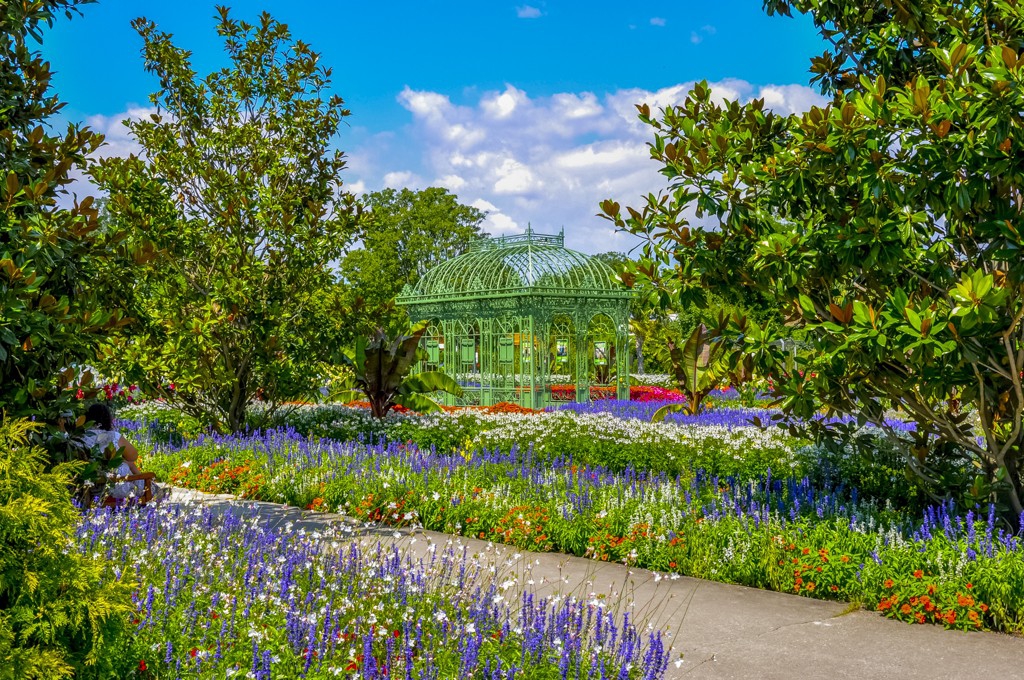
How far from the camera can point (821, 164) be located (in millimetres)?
5656

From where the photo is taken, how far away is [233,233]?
11969 millimetres

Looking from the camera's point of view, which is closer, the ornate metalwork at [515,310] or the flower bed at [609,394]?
the ornate metalwork at [515,310]

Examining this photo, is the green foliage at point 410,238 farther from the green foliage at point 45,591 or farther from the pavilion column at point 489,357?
the green foliage at point 45,591

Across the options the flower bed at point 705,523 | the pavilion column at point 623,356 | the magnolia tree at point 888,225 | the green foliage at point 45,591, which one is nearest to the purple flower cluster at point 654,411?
the pavilion column at point 623,356

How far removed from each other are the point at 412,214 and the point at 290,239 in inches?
1356

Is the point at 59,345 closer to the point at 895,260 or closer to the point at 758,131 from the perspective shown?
the point at 895,260

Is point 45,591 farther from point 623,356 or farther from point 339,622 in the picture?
point 623,356

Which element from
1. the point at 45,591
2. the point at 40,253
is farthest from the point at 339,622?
the point at 40,253

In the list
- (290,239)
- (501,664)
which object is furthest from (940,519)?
(290,239)

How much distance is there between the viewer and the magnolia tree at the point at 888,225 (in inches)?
193

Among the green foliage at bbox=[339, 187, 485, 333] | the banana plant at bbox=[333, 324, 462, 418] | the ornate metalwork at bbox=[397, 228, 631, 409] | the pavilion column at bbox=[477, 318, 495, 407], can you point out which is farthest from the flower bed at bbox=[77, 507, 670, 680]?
the green foliage at bbox=[339, 187, 485, 333]

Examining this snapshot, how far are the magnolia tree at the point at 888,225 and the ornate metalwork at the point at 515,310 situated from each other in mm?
12111

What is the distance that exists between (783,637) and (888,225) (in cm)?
278

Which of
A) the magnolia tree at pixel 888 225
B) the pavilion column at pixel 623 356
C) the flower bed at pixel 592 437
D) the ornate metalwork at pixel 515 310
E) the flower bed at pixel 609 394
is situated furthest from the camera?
the flower bed at pixel 609 394
